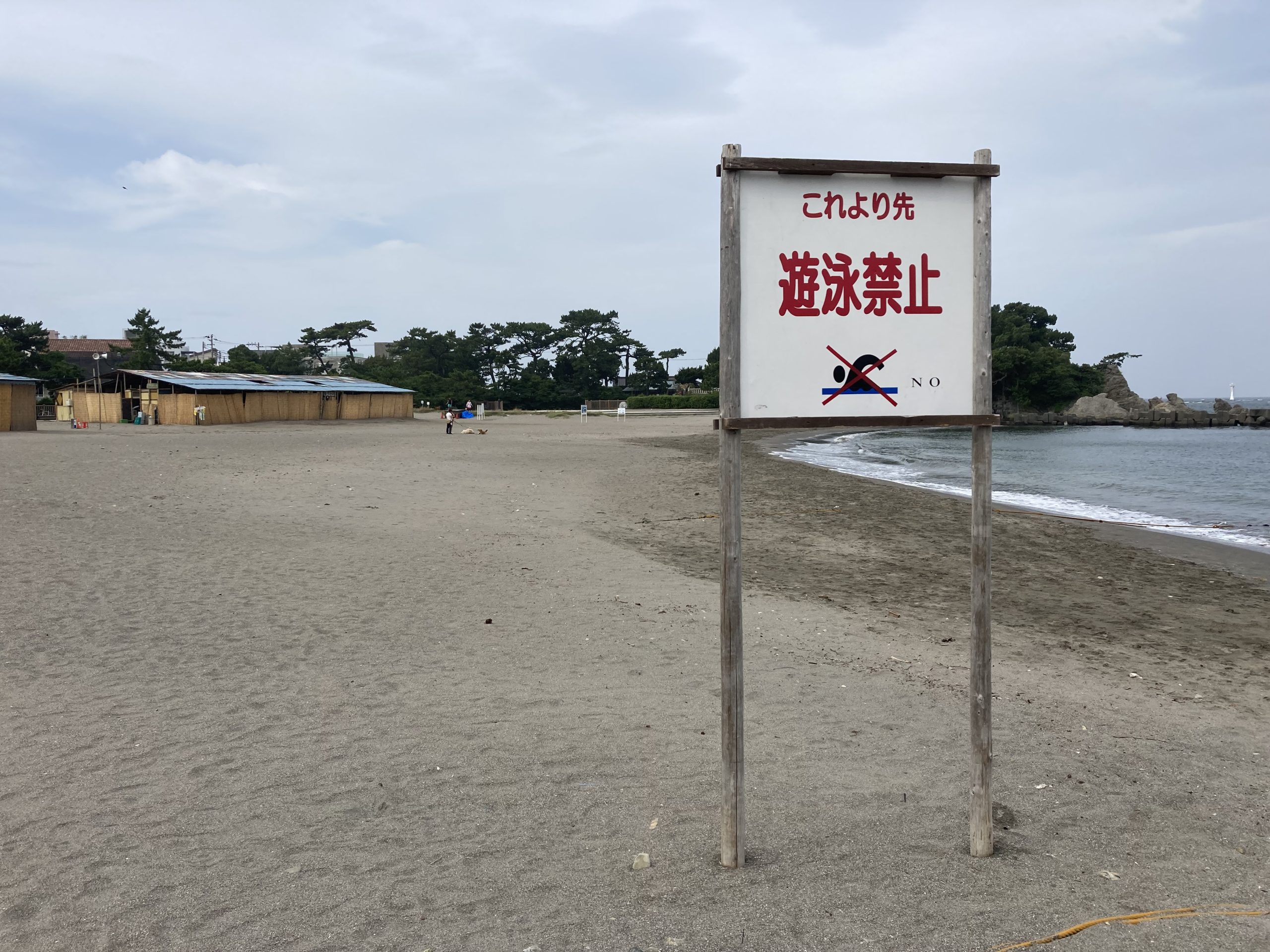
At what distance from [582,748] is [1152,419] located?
96301 millimetres

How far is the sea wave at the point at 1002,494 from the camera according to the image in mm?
16406

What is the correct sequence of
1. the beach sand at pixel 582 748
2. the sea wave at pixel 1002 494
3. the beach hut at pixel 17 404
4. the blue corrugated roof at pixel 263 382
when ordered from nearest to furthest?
the beach sand at pixel 582 748 < the sea wave at pixel 1002 494 < the beach hut at pixel 17 404 < the blue corrugated roof at pixel 263 382

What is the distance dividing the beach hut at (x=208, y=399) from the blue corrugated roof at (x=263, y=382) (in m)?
0.05

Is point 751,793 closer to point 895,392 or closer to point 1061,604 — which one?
point 895,392

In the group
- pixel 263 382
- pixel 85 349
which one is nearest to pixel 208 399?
pixel 263 382

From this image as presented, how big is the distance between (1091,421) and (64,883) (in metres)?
95.2

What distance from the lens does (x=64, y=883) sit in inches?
133

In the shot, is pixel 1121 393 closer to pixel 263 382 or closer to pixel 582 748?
pixel 263 382

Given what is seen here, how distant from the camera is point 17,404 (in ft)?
110

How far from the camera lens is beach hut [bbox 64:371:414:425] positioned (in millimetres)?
40812

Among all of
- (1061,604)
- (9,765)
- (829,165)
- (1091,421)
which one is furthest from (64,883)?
(1091,421)

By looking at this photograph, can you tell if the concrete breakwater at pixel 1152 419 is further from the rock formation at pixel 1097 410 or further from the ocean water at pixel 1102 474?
the ocean water at pixel 1102 474

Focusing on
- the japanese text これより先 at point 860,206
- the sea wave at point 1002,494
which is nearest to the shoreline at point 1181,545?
the sea wave at point 1002,494

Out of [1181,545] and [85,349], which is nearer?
[1181,545]
